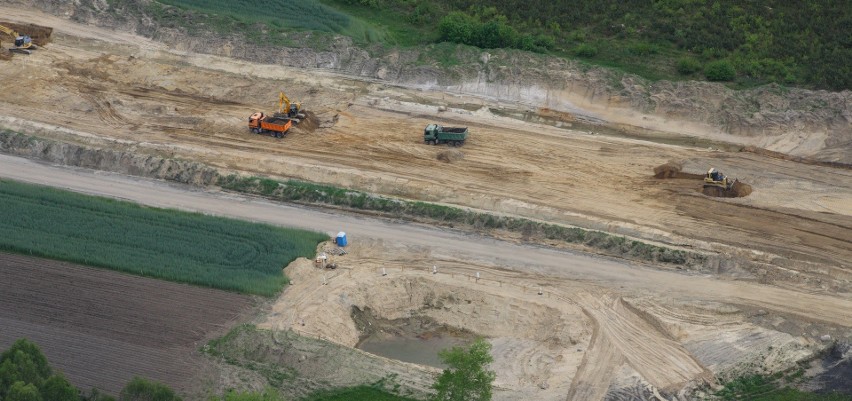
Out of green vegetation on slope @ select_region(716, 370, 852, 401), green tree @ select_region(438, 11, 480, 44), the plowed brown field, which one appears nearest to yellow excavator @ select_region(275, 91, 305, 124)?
green tree @ select_region(438, 11, 480, 44)

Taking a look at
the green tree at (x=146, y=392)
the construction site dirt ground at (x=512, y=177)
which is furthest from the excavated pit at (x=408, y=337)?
the green tree at (x=146, y=392)

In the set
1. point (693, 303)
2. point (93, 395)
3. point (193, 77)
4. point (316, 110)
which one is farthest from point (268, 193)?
point (693, 303)

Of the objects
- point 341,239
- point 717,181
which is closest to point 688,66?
point 717,181

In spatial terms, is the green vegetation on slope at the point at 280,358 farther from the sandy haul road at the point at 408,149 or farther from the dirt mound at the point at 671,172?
the dirt mound at the point at 671,172

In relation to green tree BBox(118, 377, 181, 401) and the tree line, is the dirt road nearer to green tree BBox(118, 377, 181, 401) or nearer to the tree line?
the tree line

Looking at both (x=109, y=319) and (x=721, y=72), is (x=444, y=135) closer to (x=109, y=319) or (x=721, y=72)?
(x=721, y=72)

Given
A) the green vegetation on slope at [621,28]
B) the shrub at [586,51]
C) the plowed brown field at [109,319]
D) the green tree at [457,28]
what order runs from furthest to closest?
the green tree at [457,28] → the shrub at [586,51] → the green vegetation on slope at [621,28] → the plowed brown field at [109,319]
